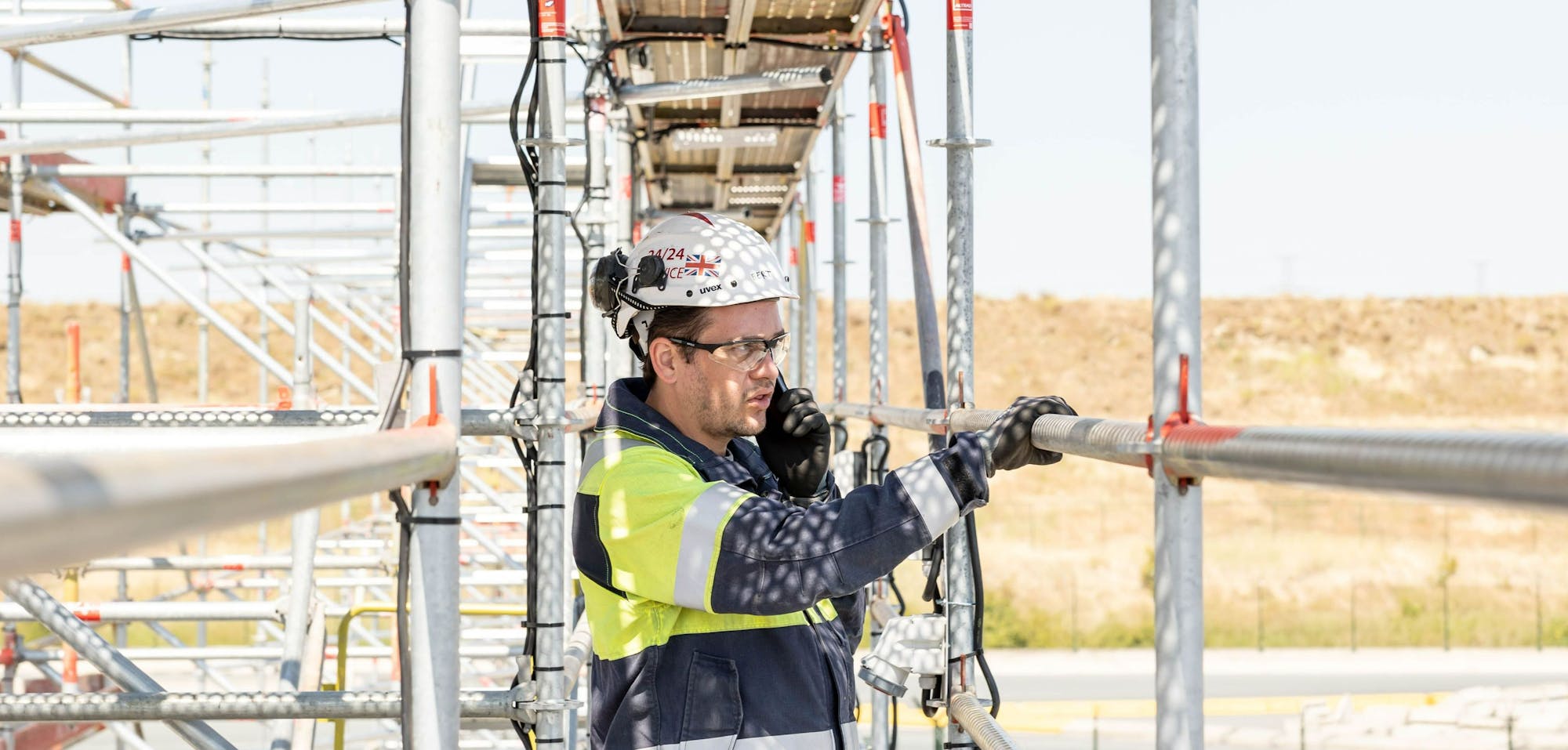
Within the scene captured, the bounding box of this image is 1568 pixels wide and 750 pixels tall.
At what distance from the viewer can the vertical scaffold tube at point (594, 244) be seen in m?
4.57

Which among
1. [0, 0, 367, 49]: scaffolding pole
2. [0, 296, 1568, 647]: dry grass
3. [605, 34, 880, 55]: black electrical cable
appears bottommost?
[0, 296, 1568, 647]: dry grass

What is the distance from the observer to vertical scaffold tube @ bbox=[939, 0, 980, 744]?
3.04 m

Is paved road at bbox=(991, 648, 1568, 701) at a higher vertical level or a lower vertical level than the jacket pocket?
lower

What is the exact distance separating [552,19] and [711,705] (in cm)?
153

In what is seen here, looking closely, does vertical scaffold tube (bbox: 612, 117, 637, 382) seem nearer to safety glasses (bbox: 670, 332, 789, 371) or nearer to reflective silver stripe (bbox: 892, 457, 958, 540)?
safety glasses (bbox: 670, 332, 789, 371)

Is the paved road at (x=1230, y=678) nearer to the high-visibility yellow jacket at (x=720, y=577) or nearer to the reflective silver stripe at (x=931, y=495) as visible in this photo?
the high-visibility yellow jacket at (x=720, y=577)

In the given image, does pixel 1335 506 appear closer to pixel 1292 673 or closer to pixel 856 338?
pixel 1292 673

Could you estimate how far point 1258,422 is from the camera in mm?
49844

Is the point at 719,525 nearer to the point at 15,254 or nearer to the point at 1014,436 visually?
the point at 1014,436

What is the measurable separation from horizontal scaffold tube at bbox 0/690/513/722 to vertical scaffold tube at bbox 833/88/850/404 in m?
A: 3.61

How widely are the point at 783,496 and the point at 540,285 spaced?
79cm

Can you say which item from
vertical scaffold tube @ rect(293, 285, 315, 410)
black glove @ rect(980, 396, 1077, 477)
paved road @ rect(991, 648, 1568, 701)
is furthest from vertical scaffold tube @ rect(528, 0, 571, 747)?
paved road @ rect(991, 648, 1568, 701)

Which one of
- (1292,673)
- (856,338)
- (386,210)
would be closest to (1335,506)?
(1292,673)

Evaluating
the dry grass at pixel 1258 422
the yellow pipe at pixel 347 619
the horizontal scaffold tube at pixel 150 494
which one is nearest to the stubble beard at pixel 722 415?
the horizontal scaffold tube at pixel 150 494
